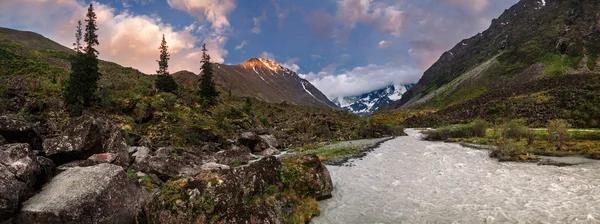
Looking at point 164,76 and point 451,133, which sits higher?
point 164,76

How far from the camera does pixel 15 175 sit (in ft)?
34.4

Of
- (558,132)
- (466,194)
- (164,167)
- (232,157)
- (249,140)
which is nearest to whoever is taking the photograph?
(466,194)

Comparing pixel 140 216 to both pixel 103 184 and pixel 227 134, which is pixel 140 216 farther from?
pixel 227 134

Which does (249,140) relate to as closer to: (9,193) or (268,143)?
(268,143)

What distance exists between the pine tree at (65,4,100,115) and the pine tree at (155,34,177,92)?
21.6 meters

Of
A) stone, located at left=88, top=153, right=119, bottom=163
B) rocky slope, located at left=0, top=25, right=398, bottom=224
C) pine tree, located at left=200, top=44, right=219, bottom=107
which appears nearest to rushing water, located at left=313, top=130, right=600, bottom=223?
rocky slope, located at left=0, top=25, right=398, bottom=224

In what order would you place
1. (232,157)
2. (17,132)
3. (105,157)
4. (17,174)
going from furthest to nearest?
(232,157) → (105,157) → (17,132) → (17,174)

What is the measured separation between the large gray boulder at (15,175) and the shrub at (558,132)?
47.1 meters

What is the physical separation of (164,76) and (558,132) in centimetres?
7874

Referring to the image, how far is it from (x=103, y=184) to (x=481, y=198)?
19.7 m

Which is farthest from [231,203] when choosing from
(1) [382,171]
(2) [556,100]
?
(2) [556,100]

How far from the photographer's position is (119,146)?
18.6 metres

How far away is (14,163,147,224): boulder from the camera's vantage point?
9953 millimetres

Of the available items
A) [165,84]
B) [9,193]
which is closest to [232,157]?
[9,193]
